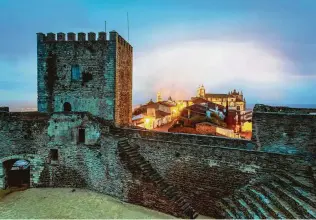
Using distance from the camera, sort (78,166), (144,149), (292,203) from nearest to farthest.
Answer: (292,203) → (144,149) → (78,166)

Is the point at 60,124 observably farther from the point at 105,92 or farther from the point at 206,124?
the point at 206,124

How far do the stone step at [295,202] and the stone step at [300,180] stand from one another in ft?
1.84

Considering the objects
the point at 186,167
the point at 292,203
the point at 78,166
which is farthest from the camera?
the point at 78,166

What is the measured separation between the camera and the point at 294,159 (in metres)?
12.2

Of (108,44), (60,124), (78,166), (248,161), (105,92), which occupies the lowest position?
(78,166)

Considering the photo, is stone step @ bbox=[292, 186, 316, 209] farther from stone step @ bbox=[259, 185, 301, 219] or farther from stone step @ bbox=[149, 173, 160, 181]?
stone step @ bbox=[149, 173, 160, 181]

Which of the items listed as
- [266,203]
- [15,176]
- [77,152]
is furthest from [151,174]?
[15,176]

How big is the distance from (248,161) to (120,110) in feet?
33.5

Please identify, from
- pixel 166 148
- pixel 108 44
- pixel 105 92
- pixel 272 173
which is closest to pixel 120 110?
pixel 105 92

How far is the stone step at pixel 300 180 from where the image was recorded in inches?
430

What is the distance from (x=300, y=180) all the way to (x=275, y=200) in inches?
58.4

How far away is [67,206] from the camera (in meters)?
14.1

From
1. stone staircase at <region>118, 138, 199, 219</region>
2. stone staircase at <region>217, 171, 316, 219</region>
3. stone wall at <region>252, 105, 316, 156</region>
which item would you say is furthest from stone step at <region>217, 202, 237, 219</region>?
stone wall at <region>252, 105, 316, 156</region>

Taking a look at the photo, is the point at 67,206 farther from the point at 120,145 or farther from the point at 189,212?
the point at 189,212
